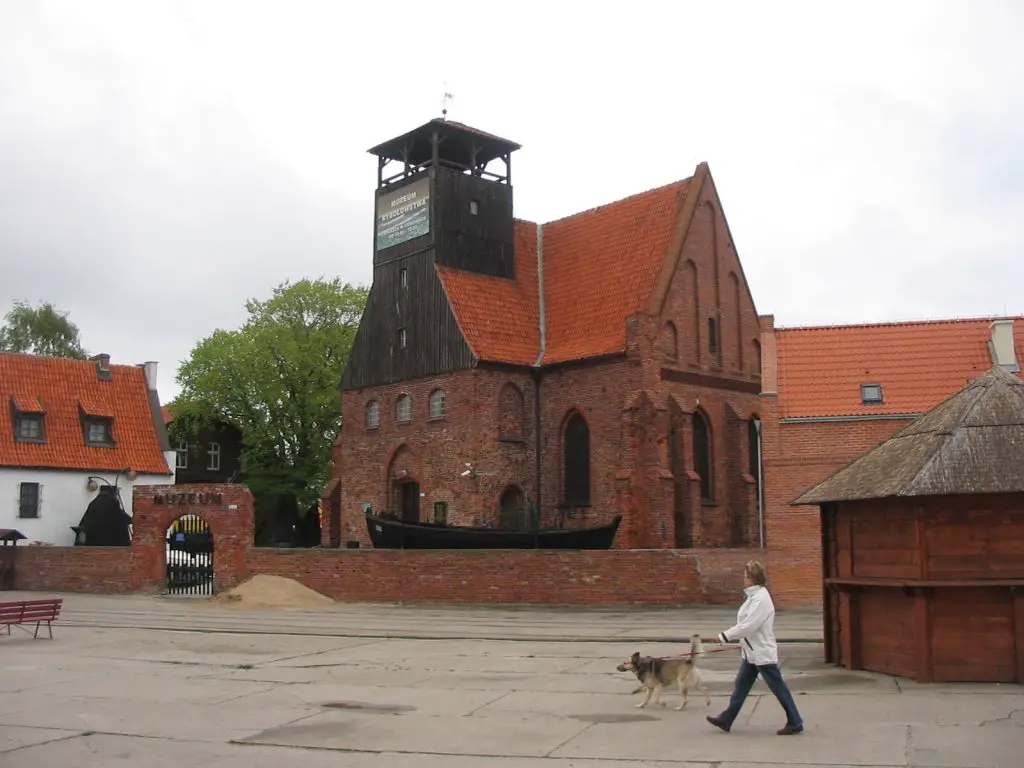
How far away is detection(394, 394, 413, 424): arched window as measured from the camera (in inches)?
1547

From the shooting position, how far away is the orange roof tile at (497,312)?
37.4m

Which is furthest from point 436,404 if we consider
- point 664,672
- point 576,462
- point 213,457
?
point 664,672

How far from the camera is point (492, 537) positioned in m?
32.1

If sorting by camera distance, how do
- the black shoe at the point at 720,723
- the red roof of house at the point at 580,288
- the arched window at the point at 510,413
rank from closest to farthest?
the black shoe at the point at 720,723 < the red roof of house at the point at 580,288 < the arched window at the point at 510,413

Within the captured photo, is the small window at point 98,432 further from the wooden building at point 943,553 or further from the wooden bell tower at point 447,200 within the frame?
the wooden building at point 943,553

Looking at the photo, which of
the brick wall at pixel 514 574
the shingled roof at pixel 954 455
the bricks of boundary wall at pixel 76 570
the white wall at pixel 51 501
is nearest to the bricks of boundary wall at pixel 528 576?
the brick wall at pixel 514 574

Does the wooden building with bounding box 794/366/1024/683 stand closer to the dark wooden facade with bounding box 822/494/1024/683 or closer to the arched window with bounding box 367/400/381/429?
the dark wooden facade with bounding box 822/494/1024/683

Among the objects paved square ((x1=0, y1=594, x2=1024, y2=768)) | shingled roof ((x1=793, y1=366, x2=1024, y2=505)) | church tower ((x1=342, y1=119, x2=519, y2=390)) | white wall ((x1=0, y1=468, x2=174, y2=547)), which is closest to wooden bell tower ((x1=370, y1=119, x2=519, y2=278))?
church tower ((x1=342, y1=119, x2=519, y2=390))

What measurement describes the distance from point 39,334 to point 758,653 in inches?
2346

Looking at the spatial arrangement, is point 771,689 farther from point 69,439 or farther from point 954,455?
point 69,439

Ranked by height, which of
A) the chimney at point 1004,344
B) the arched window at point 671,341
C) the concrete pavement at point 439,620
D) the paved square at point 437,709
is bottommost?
the concrete pavement at point 439,620

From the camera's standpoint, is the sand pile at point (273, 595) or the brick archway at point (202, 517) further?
the brick archway at point (202, 517)

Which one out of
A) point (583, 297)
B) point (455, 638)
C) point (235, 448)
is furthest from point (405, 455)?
point (235, 448)

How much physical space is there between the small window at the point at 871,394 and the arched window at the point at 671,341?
28.4 feet
